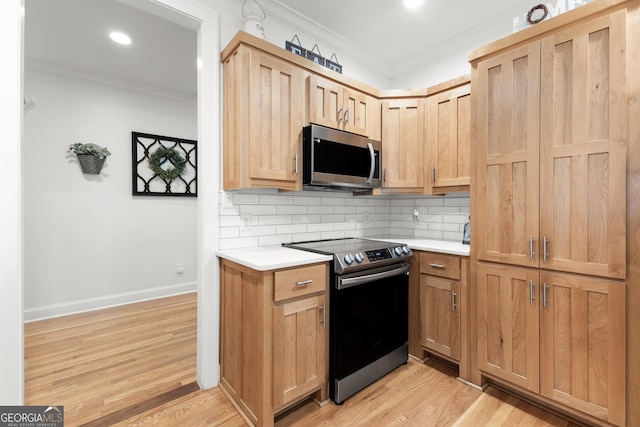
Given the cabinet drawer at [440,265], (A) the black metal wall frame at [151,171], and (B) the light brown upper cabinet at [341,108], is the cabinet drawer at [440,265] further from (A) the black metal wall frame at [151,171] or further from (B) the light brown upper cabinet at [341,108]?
(A) the black metal wall frame at [151,171]

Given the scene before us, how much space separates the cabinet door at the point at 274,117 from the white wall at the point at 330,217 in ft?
1.22

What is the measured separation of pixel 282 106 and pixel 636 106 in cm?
193

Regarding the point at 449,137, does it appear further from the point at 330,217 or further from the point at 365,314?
the point at 365,314

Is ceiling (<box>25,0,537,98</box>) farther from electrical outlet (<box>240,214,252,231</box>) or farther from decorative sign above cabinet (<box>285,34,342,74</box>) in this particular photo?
electrical outlet (<box>240,214,252,231</box>)

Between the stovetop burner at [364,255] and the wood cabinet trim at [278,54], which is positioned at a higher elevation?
the wood cabinet trim at [278,54]

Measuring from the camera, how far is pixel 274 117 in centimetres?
199

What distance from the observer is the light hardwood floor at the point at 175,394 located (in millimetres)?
1751

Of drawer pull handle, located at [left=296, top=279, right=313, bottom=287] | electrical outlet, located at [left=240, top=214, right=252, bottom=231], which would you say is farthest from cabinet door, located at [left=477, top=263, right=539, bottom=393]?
electrical outlet, located at [left=240, top=214, right=252, bottom=231]

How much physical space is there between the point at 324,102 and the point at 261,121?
1.85 feet

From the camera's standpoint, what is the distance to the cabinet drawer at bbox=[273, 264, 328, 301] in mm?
1643

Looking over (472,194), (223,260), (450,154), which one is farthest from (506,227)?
(223,260)

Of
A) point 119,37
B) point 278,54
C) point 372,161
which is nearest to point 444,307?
point 372,161

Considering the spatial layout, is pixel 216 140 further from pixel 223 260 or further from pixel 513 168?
pixel 513 168

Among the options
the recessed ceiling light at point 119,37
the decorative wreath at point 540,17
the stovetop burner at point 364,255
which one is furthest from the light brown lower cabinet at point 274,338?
the recessed ceiling light at point 119,37
